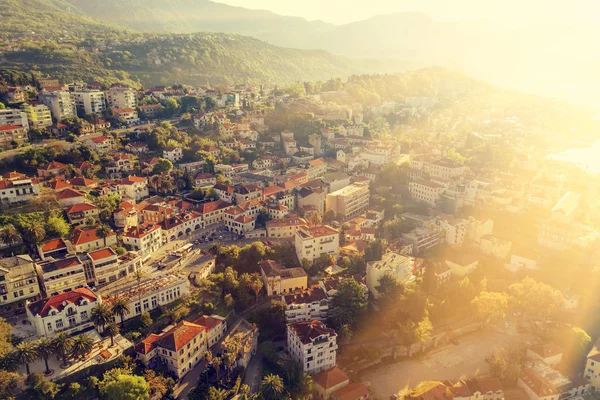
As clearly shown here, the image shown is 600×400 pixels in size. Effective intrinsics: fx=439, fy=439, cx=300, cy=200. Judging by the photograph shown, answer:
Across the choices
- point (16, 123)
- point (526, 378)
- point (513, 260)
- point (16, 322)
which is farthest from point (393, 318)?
point (16, 123)

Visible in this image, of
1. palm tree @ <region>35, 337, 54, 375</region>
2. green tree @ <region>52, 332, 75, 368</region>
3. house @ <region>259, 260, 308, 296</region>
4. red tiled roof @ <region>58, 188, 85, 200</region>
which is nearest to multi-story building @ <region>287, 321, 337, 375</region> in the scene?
house @ <region>259, 260, 308, 296</region>

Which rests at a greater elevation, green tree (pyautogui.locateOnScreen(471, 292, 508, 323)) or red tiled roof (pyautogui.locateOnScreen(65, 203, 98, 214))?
red tiled roof (pyautogui.locateOnScreen(65, 203, 98, 214))

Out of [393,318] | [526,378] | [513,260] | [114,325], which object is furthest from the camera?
[513,260]

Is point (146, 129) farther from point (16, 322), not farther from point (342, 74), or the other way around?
point (342, 74)

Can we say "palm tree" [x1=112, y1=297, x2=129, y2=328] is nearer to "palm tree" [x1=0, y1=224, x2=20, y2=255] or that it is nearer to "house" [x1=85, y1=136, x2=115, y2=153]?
"palm tree" [x1=0, y1=224, x2=20, y2=255]

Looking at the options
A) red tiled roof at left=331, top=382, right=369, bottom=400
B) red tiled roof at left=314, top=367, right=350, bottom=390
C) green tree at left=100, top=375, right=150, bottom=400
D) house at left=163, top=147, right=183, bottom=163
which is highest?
house at left=163, top=147, right=183, bottom=163

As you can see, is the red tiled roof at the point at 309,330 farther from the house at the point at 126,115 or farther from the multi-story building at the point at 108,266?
the house at the point at 126,115
